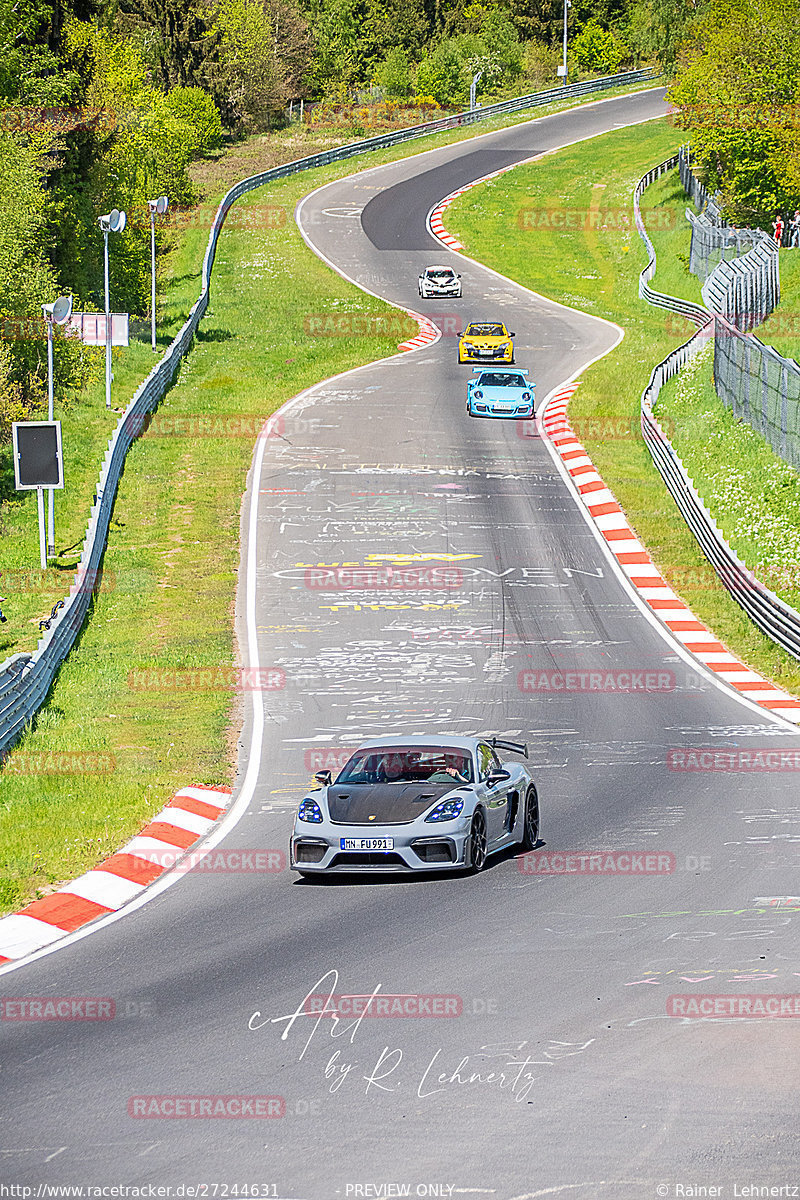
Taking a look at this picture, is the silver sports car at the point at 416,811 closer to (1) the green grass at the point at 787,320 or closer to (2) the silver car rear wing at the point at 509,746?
(2) the silver car rear wing at the point at 509,746

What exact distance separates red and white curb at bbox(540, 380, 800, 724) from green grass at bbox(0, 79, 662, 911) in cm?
795

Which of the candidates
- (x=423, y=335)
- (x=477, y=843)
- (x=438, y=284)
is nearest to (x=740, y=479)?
(x=477, y=843)

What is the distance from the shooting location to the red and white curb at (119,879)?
40.2 feet

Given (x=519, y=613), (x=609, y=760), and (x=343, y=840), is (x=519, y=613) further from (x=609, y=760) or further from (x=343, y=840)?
(x=343, y=840)

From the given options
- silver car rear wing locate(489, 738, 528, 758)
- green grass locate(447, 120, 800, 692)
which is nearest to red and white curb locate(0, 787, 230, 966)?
silver car rear wing locate(489, 738, 528, 758)

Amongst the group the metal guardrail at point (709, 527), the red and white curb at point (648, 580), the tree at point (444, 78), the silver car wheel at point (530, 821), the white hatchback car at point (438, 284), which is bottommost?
the red and white curb at point (648, 580)

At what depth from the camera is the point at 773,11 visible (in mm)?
62594

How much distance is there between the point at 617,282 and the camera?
6650cm

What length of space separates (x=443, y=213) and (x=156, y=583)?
178ft

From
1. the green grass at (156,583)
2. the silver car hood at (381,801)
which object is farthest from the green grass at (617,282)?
the silver car hood at (381,801)

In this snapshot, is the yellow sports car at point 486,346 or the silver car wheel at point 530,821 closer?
the silver car wheel at point 530,821

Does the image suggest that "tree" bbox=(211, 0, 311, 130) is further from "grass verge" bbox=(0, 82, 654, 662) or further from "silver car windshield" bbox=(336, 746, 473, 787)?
"silver car windshield" bbox=(336, 746, 473, 787)

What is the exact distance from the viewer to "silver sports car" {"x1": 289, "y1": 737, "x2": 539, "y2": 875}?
13258mm

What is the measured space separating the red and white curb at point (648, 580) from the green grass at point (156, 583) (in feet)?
26.1
